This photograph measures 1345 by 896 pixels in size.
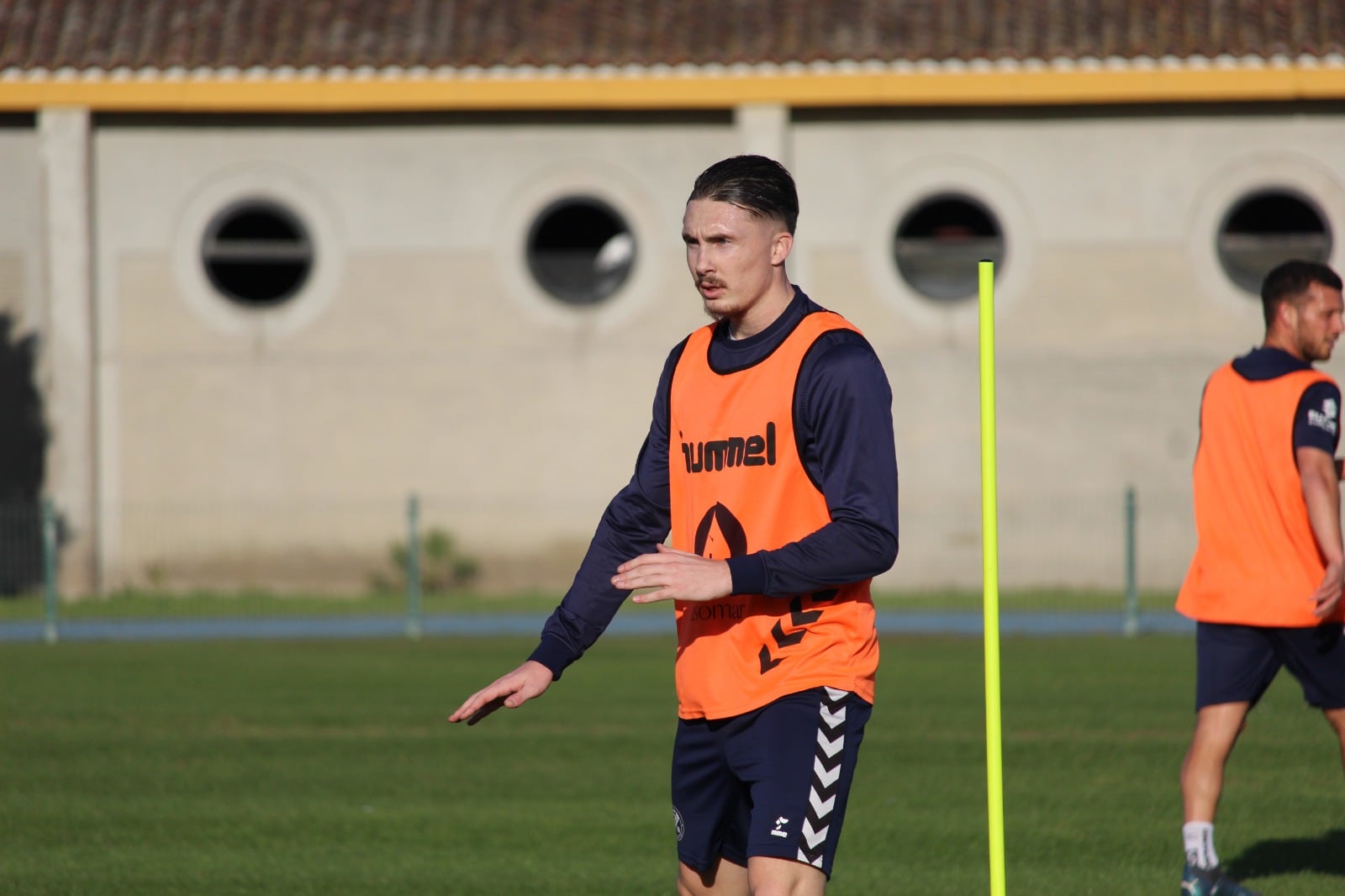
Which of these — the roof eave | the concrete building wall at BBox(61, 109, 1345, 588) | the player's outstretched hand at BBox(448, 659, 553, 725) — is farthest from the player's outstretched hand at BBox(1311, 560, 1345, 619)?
the roof eave

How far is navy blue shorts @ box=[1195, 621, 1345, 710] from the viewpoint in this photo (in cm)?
651

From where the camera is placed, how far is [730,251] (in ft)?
14.1

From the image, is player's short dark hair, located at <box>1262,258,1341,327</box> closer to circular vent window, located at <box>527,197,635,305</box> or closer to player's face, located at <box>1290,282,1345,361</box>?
player's face, located at <box>1290,282,1345,361</box>

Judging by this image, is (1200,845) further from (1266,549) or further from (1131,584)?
(1131,584)

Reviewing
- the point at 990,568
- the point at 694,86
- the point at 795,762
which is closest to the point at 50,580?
the point at 694,86

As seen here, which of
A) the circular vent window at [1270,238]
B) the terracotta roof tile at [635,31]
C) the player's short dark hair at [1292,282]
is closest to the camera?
the player's short dark hair at [1292,282]

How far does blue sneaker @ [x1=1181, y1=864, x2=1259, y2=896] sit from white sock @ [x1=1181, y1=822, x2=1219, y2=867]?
0.02 meters

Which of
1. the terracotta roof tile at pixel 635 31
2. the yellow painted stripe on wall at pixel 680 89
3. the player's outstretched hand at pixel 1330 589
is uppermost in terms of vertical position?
the terracotta roof tile at pixel 635 31

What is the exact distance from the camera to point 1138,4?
21562 mm

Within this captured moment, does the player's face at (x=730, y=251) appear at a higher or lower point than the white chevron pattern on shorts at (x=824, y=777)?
higher

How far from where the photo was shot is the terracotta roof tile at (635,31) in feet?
69.1

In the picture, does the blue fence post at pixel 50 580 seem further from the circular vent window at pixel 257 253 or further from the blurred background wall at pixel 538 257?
the circular vent window at pixel 257 253

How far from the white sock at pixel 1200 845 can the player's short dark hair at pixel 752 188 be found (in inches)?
128

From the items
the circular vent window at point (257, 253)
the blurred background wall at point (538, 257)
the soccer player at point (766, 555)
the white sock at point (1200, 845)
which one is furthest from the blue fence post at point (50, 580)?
the soccer player at point (766, 555)
